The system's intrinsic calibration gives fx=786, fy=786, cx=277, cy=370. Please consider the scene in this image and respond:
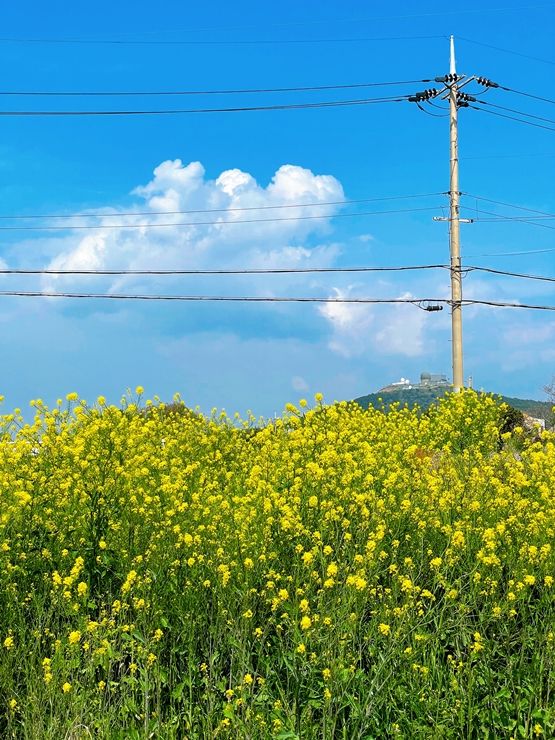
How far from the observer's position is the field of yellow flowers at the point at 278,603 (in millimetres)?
4676

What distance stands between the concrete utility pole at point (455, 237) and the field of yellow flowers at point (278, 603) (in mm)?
17666

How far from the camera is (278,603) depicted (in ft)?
16.0

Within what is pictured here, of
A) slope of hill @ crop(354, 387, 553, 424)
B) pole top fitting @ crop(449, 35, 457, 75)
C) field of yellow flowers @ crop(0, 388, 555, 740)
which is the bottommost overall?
field of yellow flowers @ crop(0, 388, 555, 740)

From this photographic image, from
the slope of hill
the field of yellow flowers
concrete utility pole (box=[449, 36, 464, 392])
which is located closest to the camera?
the field of yellow flowers

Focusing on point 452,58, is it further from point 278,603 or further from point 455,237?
point 278,603

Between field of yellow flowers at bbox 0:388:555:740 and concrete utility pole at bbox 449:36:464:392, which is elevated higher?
concrete utility pole at bbox 449:36:464:392

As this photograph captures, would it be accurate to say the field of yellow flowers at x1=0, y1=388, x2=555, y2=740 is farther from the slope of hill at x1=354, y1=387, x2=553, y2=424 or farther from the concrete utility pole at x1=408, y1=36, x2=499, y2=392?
the concrete utility pole at x1=408, y1=36, x2=499, y2=392

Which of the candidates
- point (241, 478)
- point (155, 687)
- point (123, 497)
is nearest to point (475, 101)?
point (241, 478)

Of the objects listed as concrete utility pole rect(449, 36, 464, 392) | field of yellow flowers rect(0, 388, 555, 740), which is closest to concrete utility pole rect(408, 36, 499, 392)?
concrete utility pole rect(449, 36, 464, 392)

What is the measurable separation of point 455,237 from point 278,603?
22.1 metres

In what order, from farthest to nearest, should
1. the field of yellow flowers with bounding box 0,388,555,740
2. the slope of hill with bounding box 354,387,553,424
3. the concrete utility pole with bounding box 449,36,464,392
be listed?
1. the concrete utility pole with bounding box 449,36,464,392
2. the slope of hill with bounding box 354,387,553,424
3. the field of yellow flowers with bounding box 0,388,555,740

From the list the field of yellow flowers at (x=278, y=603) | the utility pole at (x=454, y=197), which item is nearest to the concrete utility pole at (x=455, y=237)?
the utility pole at (x=454, y=197)

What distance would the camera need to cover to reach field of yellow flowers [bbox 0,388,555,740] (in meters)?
4.68

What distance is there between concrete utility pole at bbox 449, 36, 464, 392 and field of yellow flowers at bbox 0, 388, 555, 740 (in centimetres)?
1767
